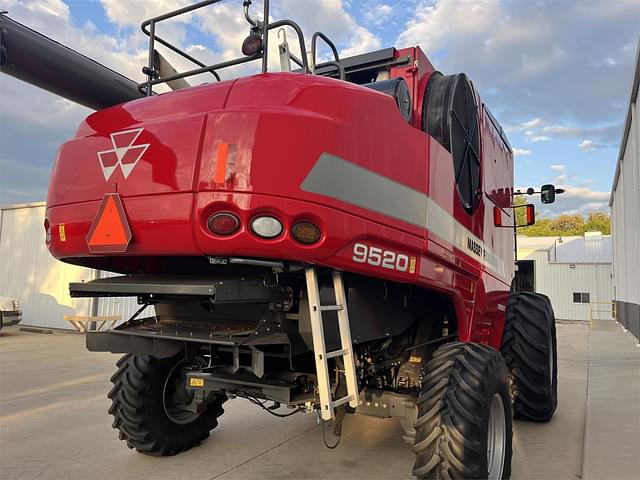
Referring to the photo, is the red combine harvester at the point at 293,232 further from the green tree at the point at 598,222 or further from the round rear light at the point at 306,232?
the green tree at the point at 598,222

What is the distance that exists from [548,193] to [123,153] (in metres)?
4.10

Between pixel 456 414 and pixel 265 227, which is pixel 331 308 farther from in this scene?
pixel 456 414

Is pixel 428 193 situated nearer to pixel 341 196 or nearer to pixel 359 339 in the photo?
pixel 341 196

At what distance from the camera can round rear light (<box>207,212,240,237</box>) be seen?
2420 mm

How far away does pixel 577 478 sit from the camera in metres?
3.83

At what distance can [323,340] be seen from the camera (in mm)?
2516

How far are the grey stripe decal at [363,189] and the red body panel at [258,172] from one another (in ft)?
0.05

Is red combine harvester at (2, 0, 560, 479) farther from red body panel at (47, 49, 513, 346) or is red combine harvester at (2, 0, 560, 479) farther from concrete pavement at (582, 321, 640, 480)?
concrete pavement at (582, 321, 640, 480)

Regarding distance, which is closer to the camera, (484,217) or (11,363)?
(484,217)

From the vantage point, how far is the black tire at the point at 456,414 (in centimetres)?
269

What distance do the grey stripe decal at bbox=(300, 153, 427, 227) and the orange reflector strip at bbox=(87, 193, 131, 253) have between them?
97cm

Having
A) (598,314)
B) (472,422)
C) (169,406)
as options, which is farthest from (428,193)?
(598,314)

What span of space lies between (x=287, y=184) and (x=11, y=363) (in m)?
8.82

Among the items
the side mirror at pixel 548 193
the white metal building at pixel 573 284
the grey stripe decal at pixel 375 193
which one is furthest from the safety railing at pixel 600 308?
the grey stripe decal at pixel 375 193
